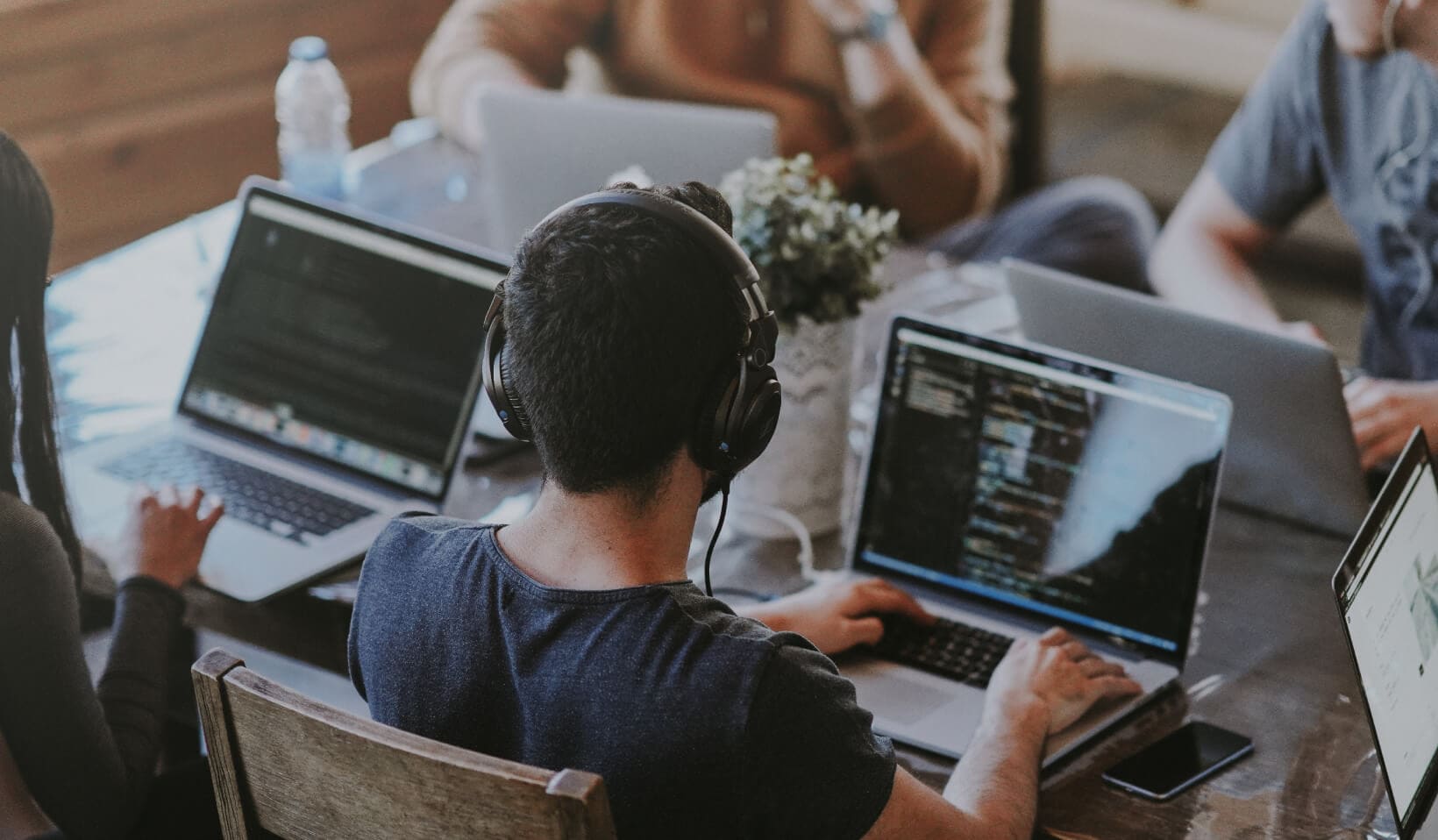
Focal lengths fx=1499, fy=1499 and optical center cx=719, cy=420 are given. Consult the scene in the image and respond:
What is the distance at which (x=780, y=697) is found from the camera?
94cm

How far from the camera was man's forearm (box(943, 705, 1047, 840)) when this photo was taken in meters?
1.10

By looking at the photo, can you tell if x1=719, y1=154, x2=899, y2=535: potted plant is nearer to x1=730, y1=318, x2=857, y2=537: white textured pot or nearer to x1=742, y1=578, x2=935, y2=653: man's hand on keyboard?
x1=730, y1=318, x2=857, y2=537: white textured pot

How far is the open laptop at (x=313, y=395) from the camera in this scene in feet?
5.28

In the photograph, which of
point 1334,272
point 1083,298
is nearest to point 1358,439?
point 1083,298

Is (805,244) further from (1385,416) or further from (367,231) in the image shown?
(1385,416)

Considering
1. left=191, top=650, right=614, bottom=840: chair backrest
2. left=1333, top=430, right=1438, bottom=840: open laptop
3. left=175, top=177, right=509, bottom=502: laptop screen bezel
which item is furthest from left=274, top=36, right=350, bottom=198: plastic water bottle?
left=1333, top=430, right=1438, bottom=840: open laptop

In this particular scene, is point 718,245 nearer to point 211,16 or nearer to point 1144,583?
point 1144,583

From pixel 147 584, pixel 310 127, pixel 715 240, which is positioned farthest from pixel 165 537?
pixel 310 127

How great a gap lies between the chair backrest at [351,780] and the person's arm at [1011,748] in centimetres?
22

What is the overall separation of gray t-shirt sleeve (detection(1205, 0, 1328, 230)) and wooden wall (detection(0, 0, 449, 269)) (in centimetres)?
248

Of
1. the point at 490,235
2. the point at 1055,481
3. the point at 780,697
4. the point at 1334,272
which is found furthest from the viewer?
the point at 1334,272

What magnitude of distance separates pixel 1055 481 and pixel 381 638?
0.67 m

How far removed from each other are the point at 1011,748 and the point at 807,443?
1.62ft

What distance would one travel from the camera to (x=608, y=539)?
0.99 meters
